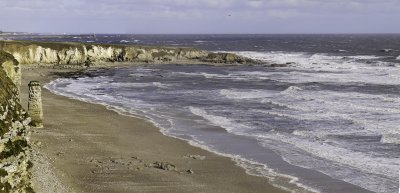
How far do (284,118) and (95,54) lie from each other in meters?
59.7

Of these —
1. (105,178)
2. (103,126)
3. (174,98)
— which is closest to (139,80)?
(174,98)

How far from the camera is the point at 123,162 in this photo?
24.2 m

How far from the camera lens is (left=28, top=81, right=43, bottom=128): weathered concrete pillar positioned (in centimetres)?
3019

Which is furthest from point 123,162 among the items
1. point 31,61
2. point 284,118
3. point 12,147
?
point 31,61

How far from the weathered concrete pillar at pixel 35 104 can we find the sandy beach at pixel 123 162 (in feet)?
2.22

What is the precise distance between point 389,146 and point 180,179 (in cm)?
1124

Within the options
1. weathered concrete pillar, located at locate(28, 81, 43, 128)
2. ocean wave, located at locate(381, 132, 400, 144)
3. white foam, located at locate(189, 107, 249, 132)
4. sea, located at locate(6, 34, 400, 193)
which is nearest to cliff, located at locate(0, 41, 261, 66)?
sea, located at locate(6, 34, 400, 193)

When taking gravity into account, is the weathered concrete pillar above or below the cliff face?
below

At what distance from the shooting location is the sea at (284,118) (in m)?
23.0

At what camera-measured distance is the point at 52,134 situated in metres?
29.5

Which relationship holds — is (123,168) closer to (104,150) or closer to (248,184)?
(104,150)

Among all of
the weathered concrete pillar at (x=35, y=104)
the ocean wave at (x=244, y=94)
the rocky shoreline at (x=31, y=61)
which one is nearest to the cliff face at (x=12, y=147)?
the rocky shoreline at (x=31, y=61)

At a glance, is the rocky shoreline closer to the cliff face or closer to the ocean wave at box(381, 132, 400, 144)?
the cliff face

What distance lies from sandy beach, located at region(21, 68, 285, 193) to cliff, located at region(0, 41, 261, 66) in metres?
45.7
